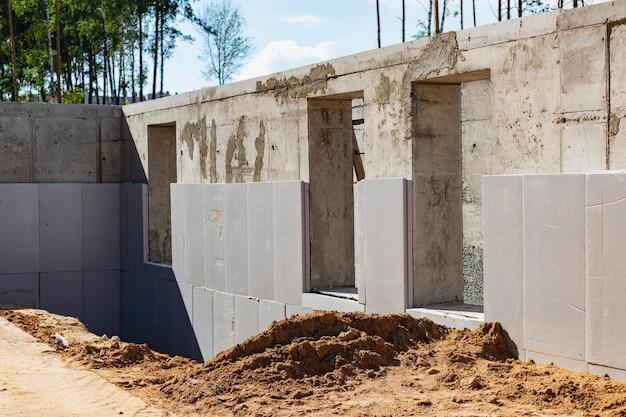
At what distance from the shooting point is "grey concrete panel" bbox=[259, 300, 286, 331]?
33.2 feet

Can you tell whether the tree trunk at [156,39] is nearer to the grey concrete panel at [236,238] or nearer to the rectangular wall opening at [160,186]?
the rectangular wall opening at [160,186]

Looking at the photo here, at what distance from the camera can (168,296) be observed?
13078mm

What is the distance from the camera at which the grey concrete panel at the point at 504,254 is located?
6.75 metres

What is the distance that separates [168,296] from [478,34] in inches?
284

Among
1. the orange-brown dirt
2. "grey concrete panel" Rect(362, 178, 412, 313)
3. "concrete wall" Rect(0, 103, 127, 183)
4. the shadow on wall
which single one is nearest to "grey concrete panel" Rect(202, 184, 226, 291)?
the shadow on wall

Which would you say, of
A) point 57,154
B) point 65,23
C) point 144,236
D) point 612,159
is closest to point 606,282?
point 612,159

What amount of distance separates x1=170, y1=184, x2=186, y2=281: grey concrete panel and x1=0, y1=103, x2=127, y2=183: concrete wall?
2418 millimetres

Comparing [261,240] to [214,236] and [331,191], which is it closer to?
[331,191]

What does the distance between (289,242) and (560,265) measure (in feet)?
13.4

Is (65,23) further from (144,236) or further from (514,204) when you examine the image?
(514,204)

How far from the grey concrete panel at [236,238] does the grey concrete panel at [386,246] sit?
2621 millimetres

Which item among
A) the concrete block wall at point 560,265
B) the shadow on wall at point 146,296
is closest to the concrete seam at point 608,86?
the concrete block wall at point 560,265

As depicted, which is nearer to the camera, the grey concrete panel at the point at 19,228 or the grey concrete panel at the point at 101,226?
the grey concrete panel at the point at 19,228

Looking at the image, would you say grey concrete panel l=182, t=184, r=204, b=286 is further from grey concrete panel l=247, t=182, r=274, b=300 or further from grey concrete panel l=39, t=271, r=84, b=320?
grey concrete panel l=39, t=271, r=84, b=320
